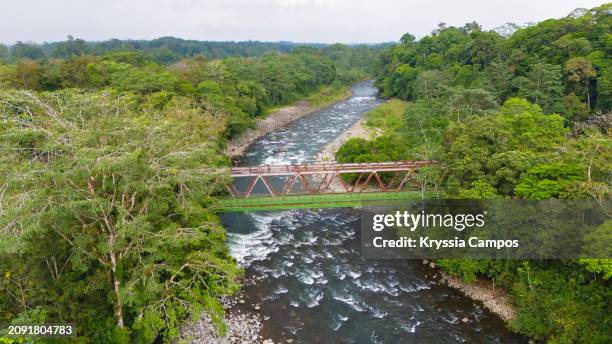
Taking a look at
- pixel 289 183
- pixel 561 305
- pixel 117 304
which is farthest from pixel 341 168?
pixel 117 304

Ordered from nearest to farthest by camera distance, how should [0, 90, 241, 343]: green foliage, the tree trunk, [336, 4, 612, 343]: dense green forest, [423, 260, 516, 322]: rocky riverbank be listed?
[0, 90, 241, 343]: green foliage, the tree trunk, [336, 4, 612, 343]: dense green forest, [423, 260, 516, 322]: rocky riverbank

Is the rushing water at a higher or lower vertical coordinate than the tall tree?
lower

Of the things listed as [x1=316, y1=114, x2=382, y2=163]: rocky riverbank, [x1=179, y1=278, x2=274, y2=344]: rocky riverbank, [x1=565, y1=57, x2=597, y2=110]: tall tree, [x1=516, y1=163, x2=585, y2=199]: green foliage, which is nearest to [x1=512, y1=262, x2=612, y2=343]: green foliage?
[x1=516, y1=163, x2=585, y2=199]: green foliage

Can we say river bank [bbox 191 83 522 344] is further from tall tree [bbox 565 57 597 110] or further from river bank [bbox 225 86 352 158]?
tall tree [bbox 565 57 597 110]

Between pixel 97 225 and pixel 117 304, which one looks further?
pixel 97 225

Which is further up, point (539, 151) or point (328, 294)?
point (539, 151)

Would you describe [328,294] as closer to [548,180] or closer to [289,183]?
[289,183]
